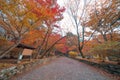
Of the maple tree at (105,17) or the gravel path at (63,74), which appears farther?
the maple tree at (105,17)

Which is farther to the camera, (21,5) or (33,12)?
(33,12)

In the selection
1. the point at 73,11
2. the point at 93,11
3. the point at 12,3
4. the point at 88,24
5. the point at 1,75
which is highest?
the point at 73,11

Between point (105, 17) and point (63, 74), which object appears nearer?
point (63, 74)

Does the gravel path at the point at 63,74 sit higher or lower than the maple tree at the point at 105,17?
lower

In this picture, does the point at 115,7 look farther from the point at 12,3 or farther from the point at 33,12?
the point at 12,3

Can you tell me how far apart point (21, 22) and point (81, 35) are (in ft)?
41.0

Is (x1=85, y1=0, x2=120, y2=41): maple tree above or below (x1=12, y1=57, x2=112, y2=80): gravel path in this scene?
above

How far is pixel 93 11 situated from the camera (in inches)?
524

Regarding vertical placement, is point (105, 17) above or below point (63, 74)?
above

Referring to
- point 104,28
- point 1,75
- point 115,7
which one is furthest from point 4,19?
point 104,28

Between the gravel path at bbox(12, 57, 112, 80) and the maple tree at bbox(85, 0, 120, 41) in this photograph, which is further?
the maple tree at bbox(85, 0, 120, 41)

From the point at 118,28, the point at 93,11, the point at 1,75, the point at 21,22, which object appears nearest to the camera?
the point at 1,75

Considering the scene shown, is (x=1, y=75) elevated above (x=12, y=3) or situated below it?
below

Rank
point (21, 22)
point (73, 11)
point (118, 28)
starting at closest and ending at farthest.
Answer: point (21, 22) < point (118, 28) < point (73, 11)
